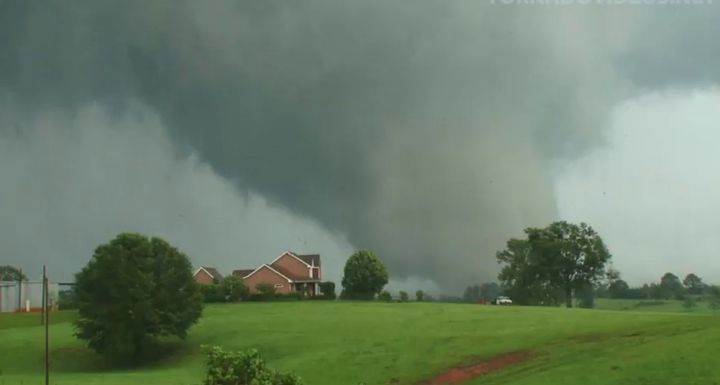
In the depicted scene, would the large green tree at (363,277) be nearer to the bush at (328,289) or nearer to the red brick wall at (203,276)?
the bush at (328,289)

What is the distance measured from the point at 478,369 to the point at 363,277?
8357 centimetres

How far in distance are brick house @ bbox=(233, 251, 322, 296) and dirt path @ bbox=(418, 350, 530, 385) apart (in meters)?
90.9

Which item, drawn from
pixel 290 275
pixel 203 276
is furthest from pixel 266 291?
pixel 203 276

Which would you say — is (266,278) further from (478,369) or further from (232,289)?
(478,369)

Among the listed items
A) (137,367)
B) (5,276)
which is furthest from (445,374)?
(5,276)

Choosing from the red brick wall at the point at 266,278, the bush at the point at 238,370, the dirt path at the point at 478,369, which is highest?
the red brick wall at the point at 266,278

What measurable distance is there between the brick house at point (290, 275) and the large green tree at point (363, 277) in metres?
9.16

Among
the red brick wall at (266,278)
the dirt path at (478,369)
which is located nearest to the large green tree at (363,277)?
the red brick wall at (266,278)

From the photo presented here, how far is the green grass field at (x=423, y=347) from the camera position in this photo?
35375 millimetres

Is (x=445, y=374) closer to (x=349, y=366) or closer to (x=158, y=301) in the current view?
(x=349, y=366)

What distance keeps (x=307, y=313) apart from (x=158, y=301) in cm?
1591

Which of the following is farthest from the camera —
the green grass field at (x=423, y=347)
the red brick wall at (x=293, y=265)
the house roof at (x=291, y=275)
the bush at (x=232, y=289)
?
the red brick wall at (x=293, y=265)

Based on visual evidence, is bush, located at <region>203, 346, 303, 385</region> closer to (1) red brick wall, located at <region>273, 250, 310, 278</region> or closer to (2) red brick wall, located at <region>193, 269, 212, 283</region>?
(1) red brick wall, located at <region>273, 250, 310, 278</region>

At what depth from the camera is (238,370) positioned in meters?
19.6
